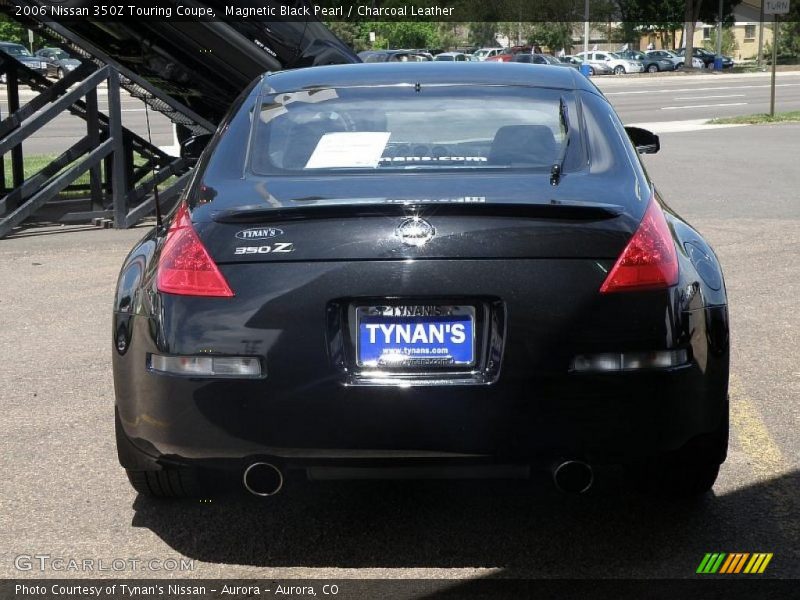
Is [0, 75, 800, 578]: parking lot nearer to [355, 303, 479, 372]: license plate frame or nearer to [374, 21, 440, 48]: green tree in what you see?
[355, 303, 479, 372]: license plate frame

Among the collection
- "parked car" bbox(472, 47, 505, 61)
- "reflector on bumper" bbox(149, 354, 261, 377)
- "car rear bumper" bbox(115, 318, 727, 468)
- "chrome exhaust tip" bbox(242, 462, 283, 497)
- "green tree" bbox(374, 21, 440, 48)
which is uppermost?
"reflector on bumper" bbox(149, 354, 261, 377)

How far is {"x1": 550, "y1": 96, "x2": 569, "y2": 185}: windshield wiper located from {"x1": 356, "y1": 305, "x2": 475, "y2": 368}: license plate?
0.65 metres

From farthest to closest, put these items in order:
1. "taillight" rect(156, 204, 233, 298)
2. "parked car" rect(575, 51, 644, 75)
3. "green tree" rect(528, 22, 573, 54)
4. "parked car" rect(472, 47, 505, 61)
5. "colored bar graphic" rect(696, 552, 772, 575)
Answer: "green tree" rect(528, 22, 573, 54), "parked car" rect(575, 51, 644, 75), "parked car" rect(472, 47, 505, 61), "colored bar graphic" rect(696, 552, 772, 575), "taillight" rect(156, 204, 233, 298)

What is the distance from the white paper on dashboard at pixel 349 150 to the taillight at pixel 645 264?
1.01 m

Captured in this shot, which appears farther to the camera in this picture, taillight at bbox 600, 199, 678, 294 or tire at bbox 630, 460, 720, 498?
tire at bbox 630, 460, 720, 498

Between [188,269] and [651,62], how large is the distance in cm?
6827

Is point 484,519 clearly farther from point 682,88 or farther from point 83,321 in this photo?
point 682,88

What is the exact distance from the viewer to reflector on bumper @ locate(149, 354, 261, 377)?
11.9ft

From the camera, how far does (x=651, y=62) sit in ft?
227

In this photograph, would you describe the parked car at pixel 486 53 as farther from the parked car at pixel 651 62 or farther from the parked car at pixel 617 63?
the parked car at pixel 651 62

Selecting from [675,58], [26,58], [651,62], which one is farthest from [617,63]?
A: [26,58]

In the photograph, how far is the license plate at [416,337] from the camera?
360 centimetres

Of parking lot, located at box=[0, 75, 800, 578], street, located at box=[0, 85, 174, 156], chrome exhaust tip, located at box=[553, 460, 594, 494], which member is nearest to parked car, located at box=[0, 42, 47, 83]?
street, located at box=[0, 85, 174, 156]

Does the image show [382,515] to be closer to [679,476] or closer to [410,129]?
[679,476]
